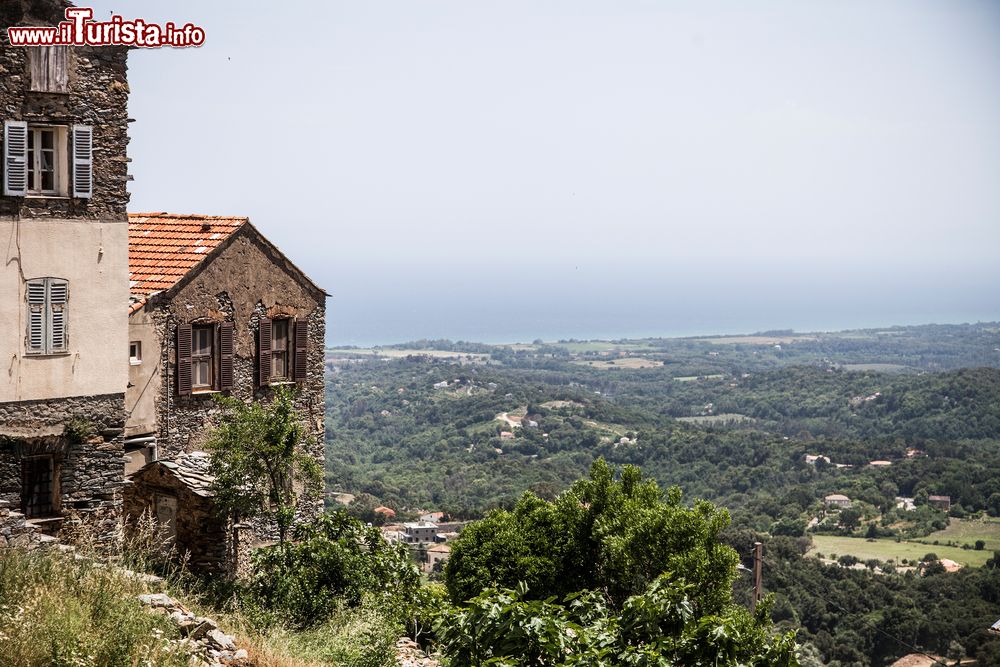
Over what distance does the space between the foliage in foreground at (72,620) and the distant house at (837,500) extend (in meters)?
57.4

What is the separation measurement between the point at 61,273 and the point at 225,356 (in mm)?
5399

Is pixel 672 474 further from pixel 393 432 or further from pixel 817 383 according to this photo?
pixel 817 383

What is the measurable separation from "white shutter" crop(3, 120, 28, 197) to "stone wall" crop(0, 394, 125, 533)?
2.84 m

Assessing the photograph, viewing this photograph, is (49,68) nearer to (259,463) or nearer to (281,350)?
(259,463)

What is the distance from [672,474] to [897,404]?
1411 inches

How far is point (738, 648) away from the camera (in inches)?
393

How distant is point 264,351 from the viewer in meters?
19.8

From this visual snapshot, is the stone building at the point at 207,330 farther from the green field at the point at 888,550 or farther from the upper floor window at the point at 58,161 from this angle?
the green field at the point at 888,550

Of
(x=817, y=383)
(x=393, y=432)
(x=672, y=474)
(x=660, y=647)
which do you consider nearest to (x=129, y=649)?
(x=660, y=647)

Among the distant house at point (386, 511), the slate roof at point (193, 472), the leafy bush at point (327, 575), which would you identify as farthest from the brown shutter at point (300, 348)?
the distant house at point (386, 511)

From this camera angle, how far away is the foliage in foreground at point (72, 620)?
8109 mm

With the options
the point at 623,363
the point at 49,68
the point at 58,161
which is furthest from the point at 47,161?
the point at 623,363

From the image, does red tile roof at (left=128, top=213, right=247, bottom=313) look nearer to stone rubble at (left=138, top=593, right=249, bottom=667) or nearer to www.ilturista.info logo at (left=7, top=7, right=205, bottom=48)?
www.ilturista.info logo at (left=7, top=7, right=205, bottom=48)

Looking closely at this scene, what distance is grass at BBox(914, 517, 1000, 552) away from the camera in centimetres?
5472
